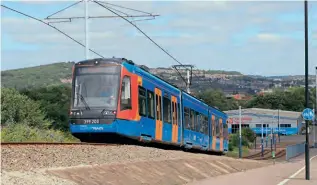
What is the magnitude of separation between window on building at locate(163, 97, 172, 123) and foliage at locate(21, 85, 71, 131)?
2521cm

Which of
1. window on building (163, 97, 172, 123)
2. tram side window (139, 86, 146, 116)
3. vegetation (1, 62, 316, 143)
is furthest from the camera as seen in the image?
vegetation (1, 62, 316, 143)

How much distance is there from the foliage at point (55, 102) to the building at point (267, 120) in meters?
67.3

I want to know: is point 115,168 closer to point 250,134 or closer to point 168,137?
point 168,137

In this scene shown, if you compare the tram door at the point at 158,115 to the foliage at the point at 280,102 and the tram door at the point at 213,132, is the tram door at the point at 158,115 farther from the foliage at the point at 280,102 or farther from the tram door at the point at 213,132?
the foliage at the point at 280,102

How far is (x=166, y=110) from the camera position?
25.4 m

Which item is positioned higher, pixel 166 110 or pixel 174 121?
pixel 166 110

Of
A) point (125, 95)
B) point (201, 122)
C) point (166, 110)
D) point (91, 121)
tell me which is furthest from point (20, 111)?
point (125, 95)

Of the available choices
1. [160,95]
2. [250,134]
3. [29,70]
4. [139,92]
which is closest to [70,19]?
[160,95]

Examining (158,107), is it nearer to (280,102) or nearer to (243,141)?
(243,141)

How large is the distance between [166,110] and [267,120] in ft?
401

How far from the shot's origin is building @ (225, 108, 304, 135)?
14369 cm

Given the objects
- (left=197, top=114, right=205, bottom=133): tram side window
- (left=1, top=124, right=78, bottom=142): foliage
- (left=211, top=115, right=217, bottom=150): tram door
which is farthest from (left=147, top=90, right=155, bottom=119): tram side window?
(left=211, top=115, right=217, bottom=150): tram door

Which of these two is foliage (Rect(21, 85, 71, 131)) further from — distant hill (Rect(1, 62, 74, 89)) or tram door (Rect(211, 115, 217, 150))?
distant hill (Rect(1, 62, 74, 89))

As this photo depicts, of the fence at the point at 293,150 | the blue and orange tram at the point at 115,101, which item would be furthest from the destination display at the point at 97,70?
the fence at the point at 293,150
